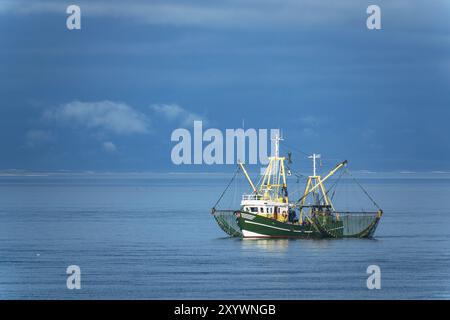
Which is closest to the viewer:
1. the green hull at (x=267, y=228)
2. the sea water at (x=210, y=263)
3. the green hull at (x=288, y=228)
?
the sea water at (x=210, y=263)

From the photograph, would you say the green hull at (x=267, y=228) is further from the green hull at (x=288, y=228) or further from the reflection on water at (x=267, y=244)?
the reflection on water at (x=267, y=244)

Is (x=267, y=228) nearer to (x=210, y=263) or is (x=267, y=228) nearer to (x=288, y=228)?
(x=288, y=228)

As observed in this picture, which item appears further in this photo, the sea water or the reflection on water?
the reflection on water

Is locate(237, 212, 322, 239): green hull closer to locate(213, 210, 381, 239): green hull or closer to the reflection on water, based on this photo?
locate(213, 210, 381, 239): green hull

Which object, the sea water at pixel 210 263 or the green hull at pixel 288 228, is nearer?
the sea water at pixel 210 263

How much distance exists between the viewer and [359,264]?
9494cm

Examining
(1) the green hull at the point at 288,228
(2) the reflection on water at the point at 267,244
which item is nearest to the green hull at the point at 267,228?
(1) the green hull at the point at 288,228

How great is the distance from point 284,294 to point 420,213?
100832 millimetres

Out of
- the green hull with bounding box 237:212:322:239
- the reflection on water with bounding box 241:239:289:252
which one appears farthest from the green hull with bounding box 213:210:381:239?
the reflection on water with bounding box 241:239:289:252

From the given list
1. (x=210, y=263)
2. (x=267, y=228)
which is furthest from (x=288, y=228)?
(x=210, y=263)
